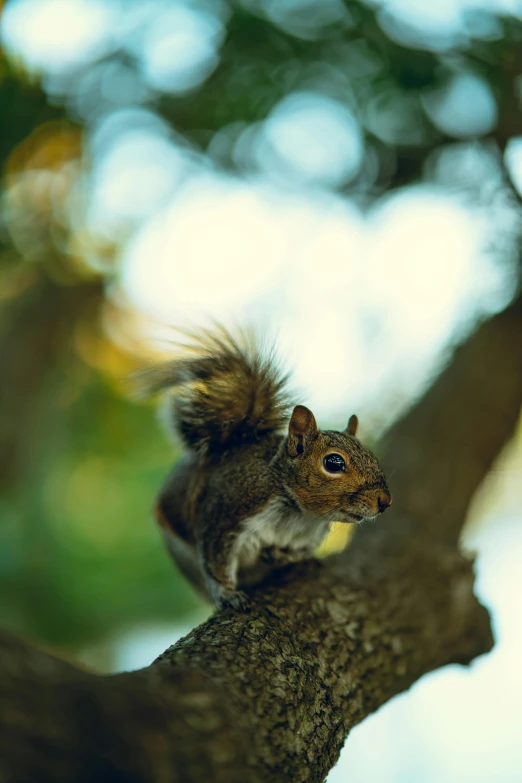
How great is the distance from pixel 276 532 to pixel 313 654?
63 centimetres

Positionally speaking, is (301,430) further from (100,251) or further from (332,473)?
(100,251)

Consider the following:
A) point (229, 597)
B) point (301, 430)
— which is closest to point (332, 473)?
point (301, 430)

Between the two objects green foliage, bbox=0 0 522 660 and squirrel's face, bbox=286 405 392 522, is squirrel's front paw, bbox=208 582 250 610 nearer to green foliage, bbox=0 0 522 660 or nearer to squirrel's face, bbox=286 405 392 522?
squirrel's face, bbox=286 405 392 522

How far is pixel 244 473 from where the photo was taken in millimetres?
3006

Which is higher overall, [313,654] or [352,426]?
[352,426]

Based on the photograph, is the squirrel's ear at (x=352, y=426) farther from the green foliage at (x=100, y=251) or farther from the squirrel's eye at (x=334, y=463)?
the green foliage at (x=100, y=251)

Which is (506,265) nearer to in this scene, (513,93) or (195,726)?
(513,93)

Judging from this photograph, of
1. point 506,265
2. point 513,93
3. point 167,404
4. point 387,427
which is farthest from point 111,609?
point 513,93

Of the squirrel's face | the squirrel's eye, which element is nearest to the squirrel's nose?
the squirrel's face

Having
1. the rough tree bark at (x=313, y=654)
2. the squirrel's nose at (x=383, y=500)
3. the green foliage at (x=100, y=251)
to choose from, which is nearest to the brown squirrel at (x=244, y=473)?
the squirrel's nose at (x=383, y=500)

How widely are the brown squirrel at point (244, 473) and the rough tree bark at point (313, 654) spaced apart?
18cm

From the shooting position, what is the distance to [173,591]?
734cm

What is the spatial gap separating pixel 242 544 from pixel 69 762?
1.53m

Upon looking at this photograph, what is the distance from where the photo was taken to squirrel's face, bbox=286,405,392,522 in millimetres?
2777
